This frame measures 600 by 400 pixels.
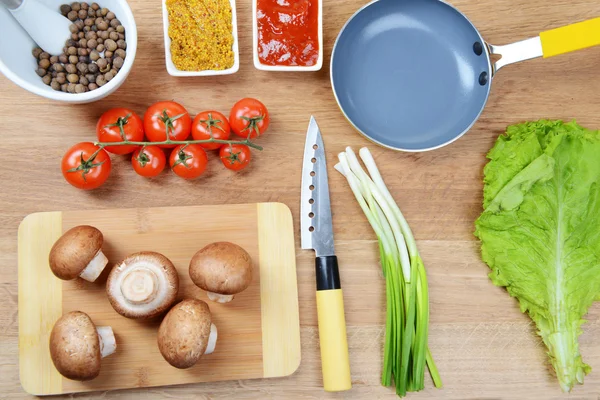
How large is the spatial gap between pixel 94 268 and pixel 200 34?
63cm

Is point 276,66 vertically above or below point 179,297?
above

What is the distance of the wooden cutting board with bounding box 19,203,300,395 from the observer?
1.34 m

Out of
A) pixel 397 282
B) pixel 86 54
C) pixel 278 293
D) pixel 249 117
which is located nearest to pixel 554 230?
pixel 397 282

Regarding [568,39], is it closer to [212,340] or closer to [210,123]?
[210,123]

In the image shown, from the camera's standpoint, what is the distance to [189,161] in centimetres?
133

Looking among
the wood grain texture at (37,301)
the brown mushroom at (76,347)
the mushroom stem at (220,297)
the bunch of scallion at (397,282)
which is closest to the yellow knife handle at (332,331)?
the bunch of scallion at (397,282)

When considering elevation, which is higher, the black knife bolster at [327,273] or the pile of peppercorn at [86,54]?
the pile of peppercorn at [86,54]

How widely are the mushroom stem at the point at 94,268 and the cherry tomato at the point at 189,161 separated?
0.90 feet

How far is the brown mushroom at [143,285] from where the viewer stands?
4.06 ft

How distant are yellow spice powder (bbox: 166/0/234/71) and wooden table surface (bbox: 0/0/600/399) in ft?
0.26

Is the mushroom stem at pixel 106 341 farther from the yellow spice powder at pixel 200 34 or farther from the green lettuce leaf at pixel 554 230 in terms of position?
the green lettuce leaf at pixel 554 230

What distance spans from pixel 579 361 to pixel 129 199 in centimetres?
124

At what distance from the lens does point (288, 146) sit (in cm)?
144

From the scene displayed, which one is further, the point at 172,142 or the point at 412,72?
the point at 412,72
